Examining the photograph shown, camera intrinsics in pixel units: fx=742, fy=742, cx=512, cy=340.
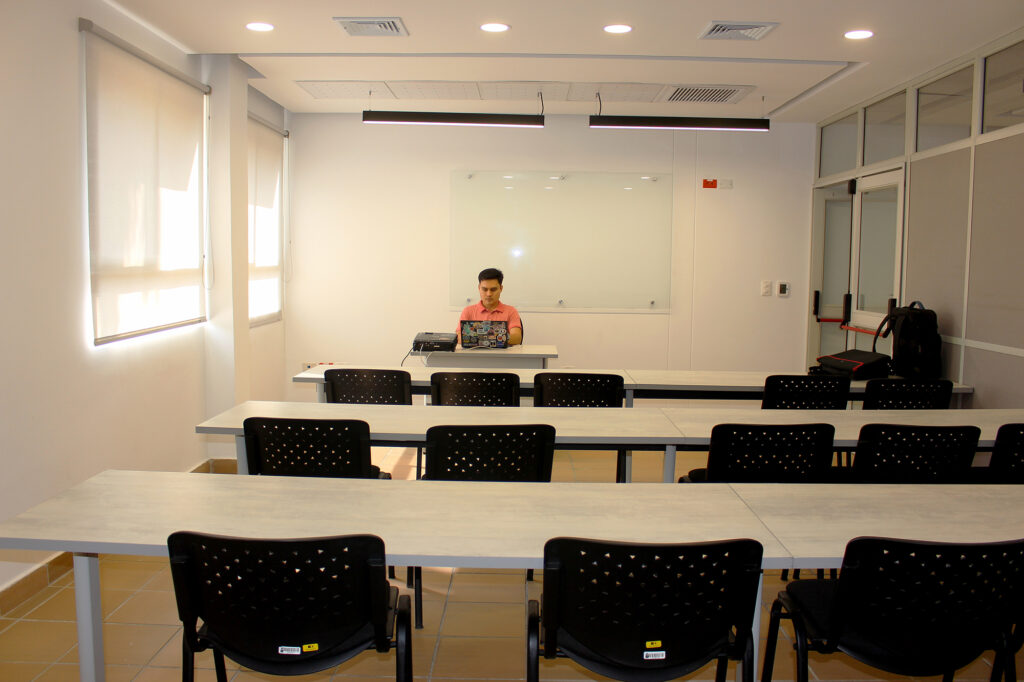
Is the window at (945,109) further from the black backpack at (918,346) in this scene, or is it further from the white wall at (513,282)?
the white wall at (513,282)

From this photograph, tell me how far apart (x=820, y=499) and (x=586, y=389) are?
5.94 feet

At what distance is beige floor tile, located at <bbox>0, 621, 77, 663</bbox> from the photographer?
2811mm

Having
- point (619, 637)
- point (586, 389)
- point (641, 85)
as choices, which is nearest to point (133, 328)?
point (586, 389)

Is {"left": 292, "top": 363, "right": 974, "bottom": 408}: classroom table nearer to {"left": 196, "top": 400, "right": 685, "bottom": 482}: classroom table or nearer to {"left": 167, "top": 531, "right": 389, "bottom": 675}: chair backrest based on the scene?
{"left": 196, "top": 400, "right": 685, "bottom": 482}: classroom table

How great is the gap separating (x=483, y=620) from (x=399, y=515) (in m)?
1.36

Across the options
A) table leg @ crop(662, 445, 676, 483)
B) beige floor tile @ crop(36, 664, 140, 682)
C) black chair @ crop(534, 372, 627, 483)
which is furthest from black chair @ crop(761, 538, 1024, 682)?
beige floor tile @ crop(36, 664, 140, 682)

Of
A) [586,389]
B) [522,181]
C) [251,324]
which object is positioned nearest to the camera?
[586,389]

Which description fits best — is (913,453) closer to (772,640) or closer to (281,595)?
(772,640)

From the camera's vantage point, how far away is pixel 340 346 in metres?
7.27

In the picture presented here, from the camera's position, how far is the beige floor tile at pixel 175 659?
2.75 meters

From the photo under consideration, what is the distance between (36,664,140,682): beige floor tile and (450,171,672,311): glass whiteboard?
15.9 ft

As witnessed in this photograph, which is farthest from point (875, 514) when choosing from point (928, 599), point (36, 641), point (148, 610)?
point (36, 641)

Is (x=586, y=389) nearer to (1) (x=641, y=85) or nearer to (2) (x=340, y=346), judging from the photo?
(1) (x=641, y=85)

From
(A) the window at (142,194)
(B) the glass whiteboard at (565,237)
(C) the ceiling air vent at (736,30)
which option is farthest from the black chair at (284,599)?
(B) the glass whiteboard at (565,237)
